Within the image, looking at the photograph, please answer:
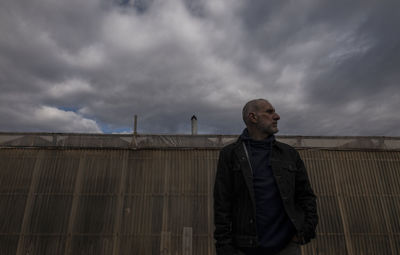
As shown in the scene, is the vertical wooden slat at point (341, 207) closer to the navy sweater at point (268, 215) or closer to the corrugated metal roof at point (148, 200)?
the corrugated metal roof at point (148, 200)

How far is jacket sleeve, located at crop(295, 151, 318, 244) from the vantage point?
274 cm

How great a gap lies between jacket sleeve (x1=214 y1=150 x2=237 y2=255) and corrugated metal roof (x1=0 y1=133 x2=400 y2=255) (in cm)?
727

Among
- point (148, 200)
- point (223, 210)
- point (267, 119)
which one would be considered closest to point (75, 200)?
point (148, 200)

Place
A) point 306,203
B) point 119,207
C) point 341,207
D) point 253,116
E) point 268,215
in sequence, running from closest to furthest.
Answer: point 268,215
point 306,203
point 253,116
point 119,207
point 341,207

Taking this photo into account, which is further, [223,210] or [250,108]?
[250,108]

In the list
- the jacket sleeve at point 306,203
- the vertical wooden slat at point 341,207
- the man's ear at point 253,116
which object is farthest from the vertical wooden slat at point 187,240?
the man's ear at point 253,116

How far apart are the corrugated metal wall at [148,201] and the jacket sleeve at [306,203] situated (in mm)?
7219

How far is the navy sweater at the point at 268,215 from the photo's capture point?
103 inches

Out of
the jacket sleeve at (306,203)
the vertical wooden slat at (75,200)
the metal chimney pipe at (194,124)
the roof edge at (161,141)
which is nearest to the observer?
the jacket sleeve at (306,203)

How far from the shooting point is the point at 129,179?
10.0 meters

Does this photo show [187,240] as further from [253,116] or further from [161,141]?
[253,116]

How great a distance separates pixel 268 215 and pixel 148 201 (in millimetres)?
8062

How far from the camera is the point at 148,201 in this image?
971 centimetres

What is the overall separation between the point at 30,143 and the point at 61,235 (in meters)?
4.73
